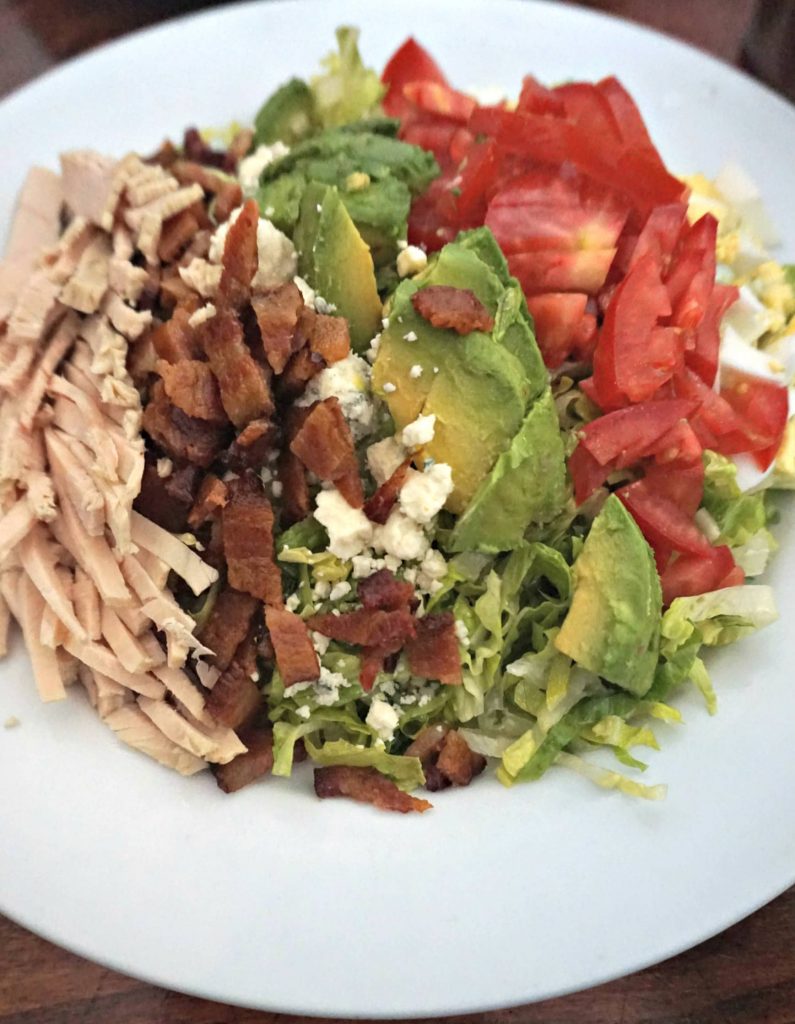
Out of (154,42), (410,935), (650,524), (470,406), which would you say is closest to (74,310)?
(470,406)

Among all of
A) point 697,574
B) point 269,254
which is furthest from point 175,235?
point 697,574

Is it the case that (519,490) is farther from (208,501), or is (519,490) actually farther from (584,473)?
(208,501)

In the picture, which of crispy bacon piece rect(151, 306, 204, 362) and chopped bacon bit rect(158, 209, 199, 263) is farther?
chopped bacon bit rect(158, 209, 199, 263)

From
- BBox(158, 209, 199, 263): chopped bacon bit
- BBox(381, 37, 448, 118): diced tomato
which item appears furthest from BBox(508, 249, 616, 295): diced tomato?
BBox(381, 37, 448, 118): diced tomato

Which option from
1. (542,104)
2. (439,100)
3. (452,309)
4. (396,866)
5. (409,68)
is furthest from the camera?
(409,68)

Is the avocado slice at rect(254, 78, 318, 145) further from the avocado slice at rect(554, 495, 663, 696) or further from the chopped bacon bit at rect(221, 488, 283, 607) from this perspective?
the avocado slice at rect(554, 495, 663, 696)

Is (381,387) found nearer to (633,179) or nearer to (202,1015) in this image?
(633,179)

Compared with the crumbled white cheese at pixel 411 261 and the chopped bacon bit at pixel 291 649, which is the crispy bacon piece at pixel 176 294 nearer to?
the crumbled white cheese at pixel 411 261
